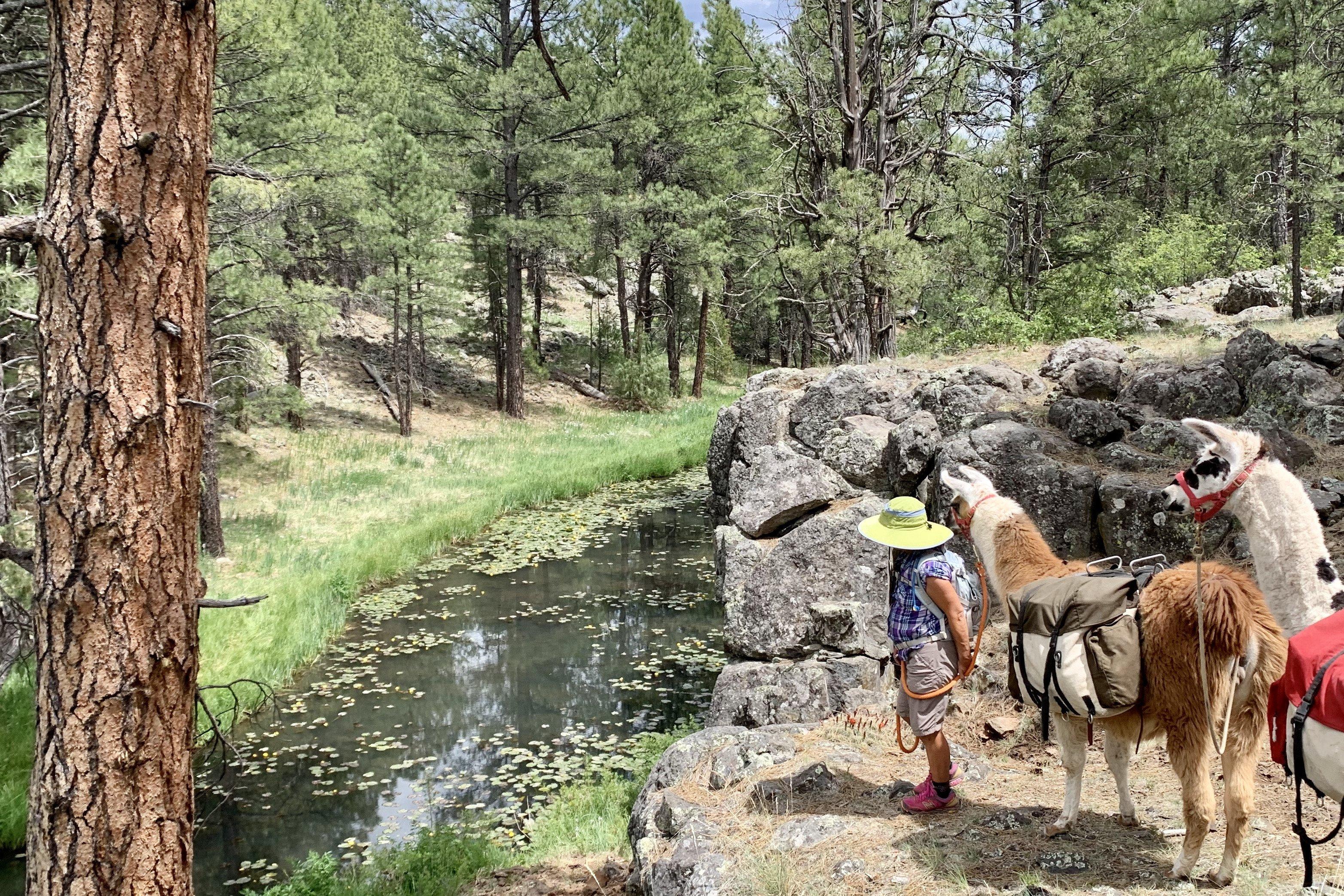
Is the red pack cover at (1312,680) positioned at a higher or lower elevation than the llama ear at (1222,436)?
lower

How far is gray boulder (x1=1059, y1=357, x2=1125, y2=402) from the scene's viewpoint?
32.0ft

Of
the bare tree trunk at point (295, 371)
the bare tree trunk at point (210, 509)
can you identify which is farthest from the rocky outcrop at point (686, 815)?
the bare tree trunk at point (295, 371)

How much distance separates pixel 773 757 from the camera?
18.2ft

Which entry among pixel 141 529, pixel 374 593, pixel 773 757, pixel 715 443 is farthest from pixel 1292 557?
pixel 715 443

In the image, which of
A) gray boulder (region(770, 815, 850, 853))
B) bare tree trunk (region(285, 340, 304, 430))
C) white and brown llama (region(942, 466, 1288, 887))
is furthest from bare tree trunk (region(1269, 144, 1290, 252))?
bare tree trunk (region(285, 340, 304, 430))

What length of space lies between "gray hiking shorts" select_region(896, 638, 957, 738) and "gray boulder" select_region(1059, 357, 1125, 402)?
6.31m

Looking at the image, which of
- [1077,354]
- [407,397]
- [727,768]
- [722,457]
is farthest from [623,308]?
[727,768]

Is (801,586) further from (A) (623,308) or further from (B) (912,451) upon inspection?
(A) (623,308)

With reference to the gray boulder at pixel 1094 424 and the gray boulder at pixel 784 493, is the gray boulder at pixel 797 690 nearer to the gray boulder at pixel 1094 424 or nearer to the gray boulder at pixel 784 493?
the gray boulder at pixel 784 493

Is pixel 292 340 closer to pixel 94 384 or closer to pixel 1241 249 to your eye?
pixel 94 384

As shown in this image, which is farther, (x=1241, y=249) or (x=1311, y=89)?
(x=1241, y=249)

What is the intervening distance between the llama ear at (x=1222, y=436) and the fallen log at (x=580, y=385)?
2815 centimetres

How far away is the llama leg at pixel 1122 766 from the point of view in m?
3.99

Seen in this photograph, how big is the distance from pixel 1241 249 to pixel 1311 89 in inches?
286
